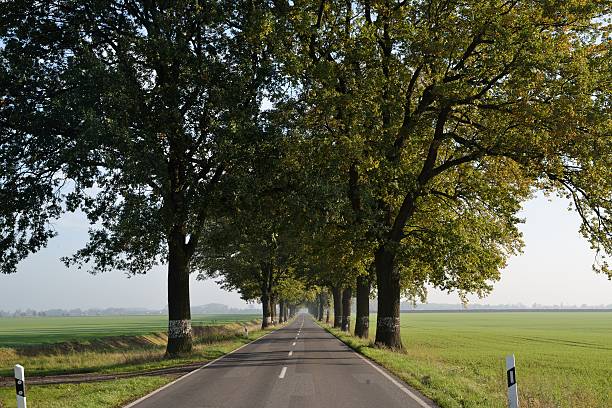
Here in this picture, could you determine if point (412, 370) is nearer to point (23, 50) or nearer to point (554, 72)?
point (554, 72)

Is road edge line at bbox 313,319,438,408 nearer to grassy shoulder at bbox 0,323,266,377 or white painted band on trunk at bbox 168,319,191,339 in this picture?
grassy shoulder at bbox 0,323,266,377

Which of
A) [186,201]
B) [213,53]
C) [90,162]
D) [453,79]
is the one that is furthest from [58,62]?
[453,79]

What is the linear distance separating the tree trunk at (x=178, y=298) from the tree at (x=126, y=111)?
145cm

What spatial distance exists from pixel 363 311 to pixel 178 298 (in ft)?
53.0

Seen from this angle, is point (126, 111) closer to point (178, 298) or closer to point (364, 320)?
point (178, 298)

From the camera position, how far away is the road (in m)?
10.0

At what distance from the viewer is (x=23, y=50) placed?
18.0 metres

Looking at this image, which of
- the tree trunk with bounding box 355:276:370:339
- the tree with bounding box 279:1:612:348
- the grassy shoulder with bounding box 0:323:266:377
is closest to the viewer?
the tree with bounding box 279:1:612:348

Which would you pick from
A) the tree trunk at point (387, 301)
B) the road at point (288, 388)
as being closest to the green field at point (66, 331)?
the tree trunk at point (387, 301)

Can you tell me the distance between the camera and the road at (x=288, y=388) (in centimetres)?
1002

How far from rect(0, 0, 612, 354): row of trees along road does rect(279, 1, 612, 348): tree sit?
0.08 metres

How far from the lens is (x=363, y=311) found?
3450cm

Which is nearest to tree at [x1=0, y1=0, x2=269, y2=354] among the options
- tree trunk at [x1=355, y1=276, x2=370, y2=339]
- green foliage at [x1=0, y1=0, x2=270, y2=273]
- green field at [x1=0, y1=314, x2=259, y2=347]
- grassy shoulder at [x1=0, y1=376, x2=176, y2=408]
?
green foliage at [x1=0, y1=0, x2=270, y2=273]

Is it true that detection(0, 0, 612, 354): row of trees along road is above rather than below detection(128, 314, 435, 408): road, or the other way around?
above
